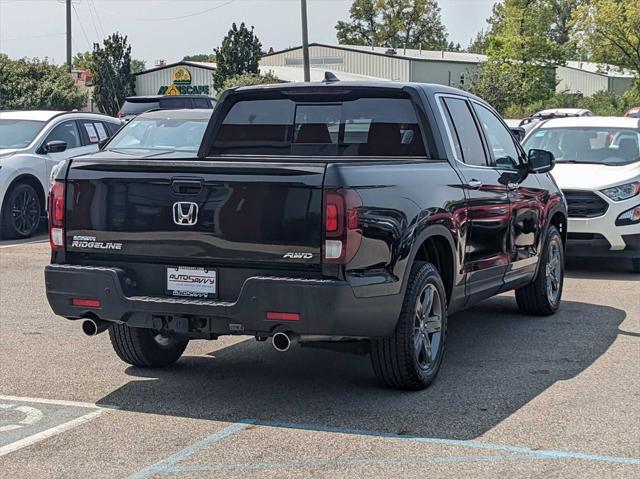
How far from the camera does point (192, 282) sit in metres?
6.04

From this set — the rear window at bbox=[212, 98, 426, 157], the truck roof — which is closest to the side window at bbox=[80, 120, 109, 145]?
the rear window at bbox=[212, 98, 426, 157]

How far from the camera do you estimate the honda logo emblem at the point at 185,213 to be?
19.7 feet

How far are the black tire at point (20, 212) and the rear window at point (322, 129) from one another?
27.0 ft

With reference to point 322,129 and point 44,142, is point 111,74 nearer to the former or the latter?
point 44,142

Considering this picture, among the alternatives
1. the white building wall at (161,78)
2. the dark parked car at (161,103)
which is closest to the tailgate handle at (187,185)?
the dark parked car at (161,103)

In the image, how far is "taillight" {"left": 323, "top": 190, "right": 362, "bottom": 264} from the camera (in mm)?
5703


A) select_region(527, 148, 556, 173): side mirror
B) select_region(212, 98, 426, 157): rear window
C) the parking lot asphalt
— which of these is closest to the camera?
the parking lot asphalt

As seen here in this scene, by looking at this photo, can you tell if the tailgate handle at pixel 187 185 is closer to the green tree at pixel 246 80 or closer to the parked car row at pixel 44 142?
the parked car row at pixel 44 142

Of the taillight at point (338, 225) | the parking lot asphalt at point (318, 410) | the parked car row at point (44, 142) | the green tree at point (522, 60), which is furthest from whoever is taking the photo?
the green tree at point (522, 60)

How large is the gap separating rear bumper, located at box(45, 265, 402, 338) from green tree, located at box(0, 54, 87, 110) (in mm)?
33167

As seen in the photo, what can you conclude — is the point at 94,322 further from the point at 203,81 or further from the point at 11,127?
the point at 203,81

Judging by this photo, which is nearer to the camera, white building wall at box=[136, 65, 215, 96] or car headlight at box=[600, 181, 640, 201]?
car headlight at box=[600, 181, 640, 201]

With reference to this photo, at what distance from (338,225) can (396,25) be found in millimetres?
112124

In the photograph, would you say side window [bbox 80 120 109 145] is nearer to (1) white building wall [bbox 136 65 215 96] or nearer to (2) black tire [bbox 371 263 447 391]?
(2) black tire [bbox 371 263 447 391]
